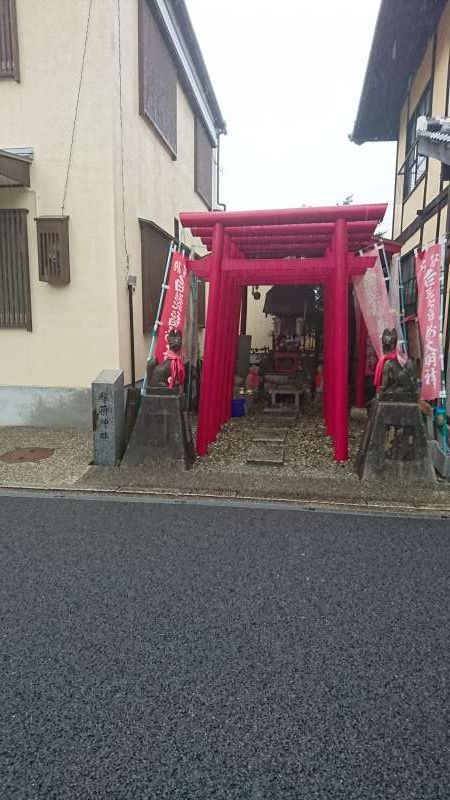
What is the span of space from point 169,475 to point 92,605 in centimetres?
292

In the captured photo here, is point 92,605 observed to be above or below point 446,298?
below

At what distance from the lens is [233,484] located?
6.09 m

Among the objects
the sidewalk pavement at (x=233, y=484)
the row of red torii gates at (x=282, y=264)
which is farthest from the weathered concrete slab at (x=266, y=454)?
the row of red torii gates at (x=282, y=264)

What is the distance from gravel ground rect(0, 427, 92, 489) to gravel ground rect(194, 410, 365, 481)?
1.76 metres

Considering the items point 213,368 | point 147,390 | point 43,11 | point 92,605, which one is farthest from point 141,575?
point 43,11

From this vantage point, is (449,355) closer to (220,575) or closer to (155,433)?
(155,433)

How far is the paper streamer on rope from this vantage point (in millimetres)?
6977

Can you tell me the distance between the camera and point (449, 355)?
6875mm

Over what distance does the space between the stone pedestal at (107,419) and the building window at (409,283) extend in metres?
7.23

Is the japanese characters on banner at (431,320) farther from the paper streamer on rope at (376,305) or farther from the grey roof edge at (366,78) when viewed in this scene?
the grey roof edge at (366,78)

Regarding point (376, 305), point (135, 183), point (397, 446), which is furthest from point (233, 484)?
point (135, 183)

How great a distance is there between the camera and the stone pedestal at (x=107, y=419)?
21.7ft

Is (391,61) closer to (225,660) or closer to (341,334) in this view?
(341,334)

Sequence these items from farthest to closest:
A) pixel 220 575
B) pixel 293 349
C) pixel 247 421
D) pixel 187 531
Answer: pixel 293 349
pixel 247 421
pixel 187 531
pixel 220 575
